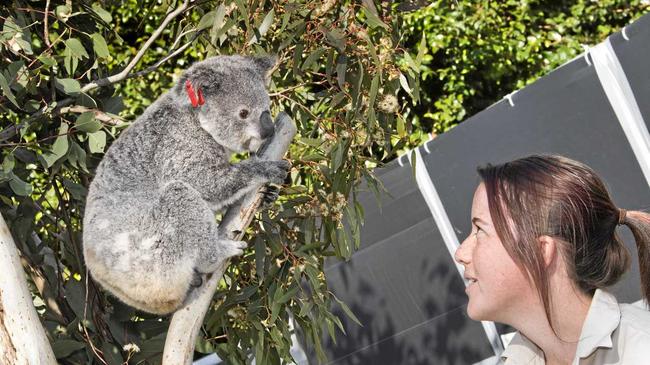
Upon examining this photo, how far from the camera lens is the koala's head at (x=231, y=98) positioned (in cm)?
226

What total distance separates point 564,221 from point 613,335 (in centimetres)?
21

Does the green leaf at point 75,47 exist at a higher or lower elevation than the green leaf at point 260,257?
higher

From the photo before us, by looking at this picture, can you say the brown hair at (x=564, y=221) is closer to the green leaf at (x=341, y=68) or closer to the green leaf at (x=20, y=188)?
the green leaf at (x=341, y=68)

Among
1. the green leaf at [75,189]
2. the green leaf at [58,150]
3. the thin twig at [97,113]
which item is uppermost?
the thin twig at [97,113]

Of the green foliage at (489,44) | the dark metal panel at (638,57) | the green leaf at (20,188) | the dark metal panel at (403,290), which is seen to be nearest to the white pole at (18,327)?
the green leaf at (20,188)

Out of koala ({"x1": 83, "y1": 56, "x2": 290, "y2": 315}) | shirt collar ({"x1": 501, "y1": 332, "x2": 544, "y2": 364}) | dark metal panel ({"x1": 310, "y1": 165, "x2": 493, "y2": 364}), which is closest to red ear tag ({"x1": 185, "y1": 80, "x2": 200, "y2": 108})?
koala ({"x1": 83, "y1": 56, "x2": 290, "y2": 315})

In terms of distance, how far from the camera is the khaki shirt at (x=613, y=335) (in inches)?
58.8

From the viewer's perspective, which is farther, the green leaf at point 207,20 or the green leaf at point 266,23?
the green leaf at point 207,20

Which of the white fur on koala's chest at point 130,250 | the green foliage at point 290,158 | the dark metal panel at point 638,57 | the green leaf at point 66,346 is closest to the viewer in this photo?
the white fur on koala's chest at point 130,250

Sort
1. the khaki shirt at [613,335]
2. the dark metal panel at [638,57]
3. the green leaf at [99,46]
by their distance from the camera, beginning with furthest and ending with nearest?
1. the dark metal panel at [638,57]
2. the green leaf at [99,46]
3. the khaki shirt at [613,335]

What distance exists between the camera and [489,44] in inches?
237

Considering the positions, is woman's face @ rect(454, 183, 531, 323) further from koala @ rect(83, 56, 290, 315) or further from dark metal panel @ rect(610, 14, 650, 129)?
dark metal panel @ rect(610, 14, 650, 129)

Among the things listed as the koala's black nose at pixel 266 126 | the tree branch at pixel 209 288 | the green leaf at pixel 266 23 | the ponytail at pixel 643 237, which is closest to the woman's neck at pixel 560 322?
the ponytail at pixel 643 237

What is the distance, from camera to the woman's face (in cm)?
164
